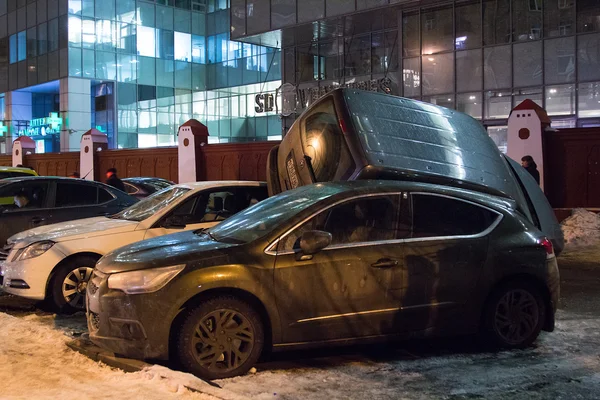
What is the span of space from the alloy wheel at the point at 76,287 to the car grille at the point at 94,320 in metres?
2.22

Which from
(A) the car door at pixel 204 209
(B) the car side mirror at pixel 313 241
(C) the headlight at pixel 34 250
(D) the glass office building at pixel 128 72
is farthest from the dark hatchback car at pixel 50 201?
(D) the glass office building at pixel 128 72

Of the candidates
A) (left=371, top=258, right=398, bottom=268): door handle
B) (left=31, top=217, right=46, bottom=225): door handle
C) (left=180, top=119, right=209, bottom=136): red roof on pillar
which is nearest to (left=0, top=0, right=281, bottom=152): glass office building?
(left=180, top=119, right=209, bottom=136): red roof on pillar

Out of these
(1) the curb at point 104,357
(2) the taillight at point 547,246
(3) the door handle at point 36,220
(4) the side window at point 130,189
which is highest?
(4) the side window at point 130,189

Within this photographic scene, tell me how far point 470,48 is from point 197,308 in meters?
21.2

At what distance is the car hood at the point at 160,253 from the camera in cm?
546

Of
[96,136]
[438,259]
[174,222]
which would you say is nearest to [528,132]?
[174,222]

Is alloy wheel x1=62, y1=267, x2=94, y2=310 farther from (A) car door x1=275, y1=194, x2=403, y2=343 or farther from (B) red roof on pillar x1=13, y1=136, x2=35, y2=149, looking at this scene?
(B) red roof on pillar x1=13, y1=136, x2=35, y2=149

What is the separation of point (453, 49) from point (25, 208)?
1835 centimetres

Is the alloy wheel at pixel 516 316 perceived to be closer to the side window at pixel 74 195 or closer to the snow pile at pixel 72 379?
the snow pile at pixel 72 379

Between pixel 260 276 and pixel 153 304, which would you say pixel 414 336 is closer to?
pixel 260 276

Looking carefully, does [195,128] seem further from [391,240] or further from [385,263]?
[385,263]

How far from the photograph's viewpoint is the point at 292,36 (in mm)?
28938

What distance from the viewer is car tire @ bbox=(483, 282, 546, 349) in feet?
20.3

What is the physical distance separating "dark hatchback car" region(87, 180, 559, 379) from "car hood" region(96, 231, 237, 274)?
0.01m
